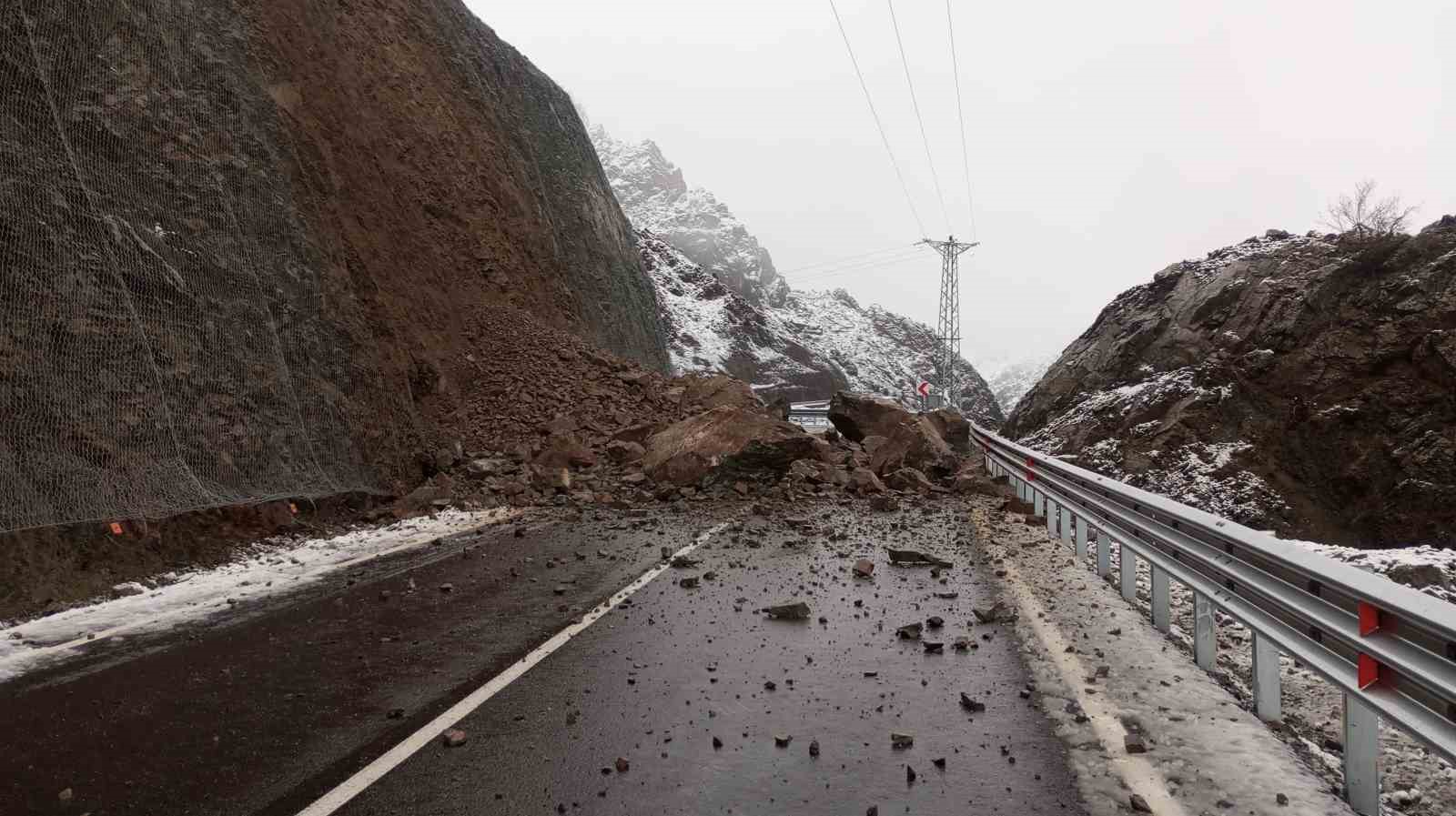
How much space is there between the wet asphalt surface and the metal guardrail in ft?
3.58

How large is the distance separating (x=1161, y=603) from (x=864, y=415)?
15.2 meters

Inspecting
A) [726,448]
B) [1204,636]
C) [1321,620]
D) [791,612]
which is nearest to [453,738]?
[791,612]

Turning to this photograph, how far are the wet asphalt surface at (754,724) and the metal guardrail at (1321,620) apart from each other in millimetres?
1092

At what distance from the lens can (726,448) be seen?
15102 millimetres

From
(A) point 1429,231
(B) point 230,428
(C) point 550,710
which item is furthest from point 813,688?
(A) point 1429,231

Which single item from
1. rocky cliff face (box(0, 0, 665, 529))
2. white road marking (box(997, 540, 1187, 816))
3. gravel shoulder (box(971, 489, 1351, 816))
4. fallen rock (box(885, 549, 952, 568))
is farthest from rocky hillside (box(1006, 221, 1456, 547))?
rocky cliff face (box(0, 0, 665, 529))

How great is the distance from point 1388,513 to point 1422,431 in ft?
4.83

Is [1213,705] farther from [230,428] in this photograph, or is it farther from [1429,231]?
[1429,231]

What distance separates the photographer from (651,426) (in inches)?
703

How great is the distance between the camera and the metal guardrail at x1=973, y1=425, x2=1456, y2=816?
2.90 meters

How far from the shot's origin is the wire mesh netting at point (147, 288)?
25.9ft

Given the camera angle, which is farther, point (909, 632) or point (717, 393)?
point (717, 393)

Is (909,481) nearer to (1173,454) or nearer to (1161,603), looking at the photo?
(1173,454)

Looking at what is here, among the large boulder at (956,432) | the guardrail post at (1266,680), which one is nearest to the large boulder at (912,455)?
the large boulder at (956,432)
